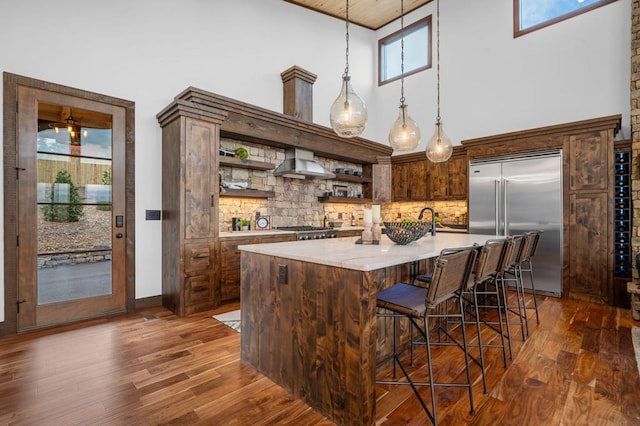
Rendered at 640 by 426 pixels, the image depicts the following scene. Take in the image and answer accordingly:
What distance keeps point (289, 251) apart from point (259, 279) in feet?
1.19

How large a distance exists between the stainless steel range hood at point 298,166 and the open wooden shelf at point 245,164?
21 centimetres

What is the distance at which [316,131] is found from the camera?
5.35m

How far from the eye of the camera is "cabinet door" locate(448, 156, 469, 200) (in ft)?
18.9

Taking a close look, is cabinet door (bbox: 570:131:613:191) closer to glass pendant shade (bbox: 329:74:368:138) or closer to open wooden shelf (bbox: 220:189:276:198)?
glass pendant shade (bbox: 329:74:368:138)

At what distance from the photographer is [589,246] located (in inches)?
167

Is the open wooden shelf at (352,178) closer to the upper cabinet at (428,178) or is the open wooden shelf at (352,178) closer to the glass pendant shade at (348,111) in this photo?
the upper cabinet at (428,178)

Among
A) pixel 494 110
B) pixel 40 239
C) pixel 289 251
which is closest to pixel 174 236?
pixel 40 239

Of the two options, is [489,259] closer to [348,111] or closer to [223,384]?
[348,111]

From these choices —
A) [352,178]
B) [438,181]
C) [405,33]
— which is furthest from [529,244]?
[405,33]

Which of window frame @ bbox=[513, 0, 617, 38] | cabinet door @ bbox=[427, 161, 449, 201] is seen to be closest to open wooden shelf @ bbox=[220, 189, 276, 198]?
cabinet door @ bbox=[427, 161, 449, 201]

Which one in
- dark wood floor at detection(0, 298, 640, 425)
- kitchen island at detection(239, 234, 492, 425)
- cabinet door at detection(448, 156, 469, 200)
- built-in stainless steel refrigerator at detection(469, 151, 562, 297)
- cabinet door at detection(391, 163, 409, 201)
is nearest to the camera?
kitchen island at detection(239, 234, 492, 425)

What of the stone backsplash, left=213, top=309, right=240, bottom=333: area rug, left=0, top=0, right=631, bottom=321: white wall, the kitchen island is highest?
left=0, top=0, right=631, bottom=321: white wall

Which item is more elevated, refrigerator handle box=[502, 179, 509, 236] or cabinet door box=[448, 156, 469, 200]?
cabinet door box=[448, 156, 469, 200]

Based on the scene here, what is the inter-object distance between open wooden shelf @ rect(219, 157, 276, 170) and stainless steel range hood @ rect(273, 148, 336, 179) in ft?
0.69
